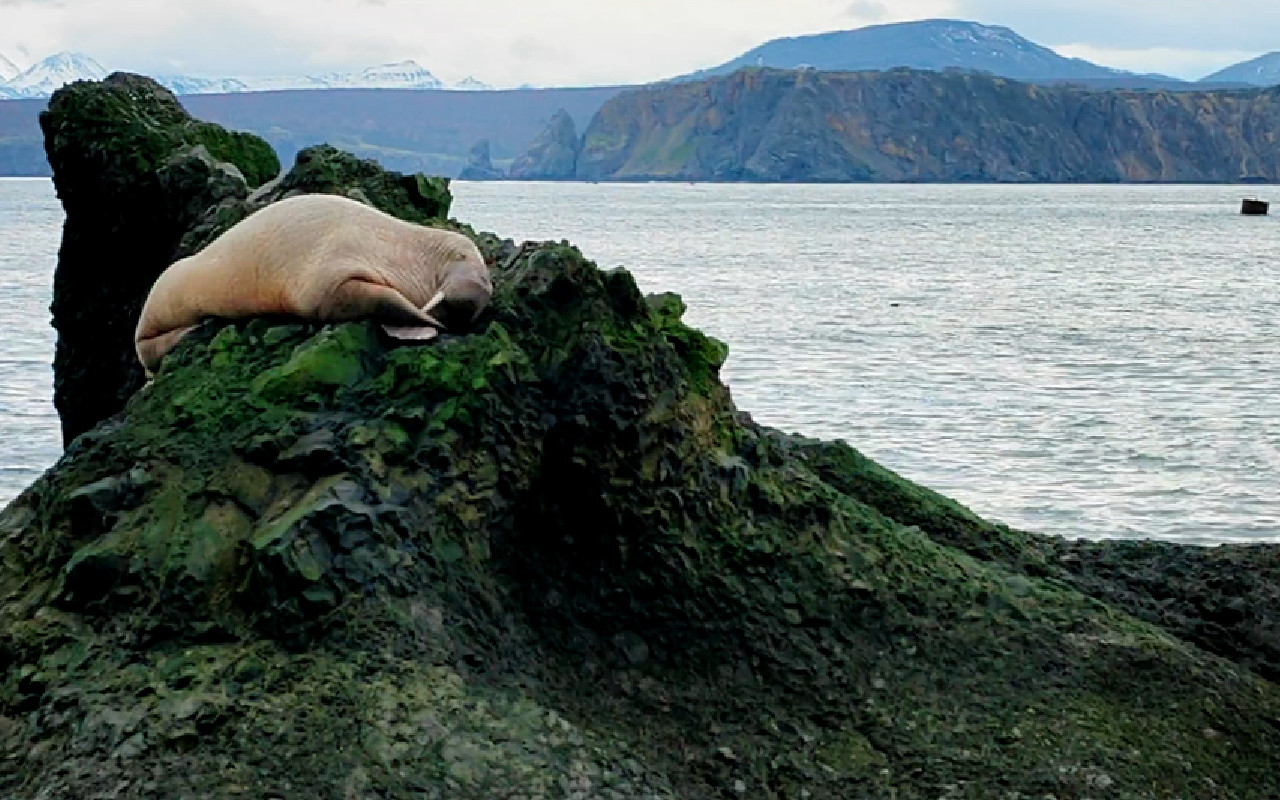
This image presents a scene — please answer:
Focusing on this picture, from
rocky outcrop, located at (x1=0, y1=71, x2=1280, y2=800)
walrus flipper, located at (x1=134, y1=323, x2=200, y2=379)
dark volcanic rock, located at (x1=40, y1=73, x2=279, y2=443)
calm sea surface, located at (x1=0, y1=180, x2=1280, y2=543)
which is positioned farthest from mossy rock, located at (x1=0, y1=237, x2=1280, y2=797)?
calm sea surface, located at (x1=0, y1=180, x2=1280, y2=543)

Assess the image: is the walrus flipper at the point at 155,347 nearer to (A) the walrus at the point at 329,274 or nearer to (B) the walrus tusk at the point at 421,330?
(A) the walrus at the point at 329,274

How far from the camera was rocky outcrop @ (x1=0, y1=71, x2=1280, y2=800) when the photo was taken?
14.0 ft

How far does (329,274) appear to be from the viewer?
5.52 metres

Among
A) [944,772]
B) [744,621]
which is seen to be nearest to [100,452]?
[744,621]

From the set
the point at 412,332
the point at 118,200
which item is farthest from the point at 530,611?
the point at 118,200

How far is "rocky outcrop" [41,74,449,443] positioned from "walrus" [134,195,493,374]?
1.06 metres

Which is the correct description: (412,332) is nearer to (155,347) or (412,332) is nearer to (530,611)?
(530,611)

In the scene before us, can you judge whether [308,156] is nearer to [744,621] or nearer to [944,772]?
[744,621]

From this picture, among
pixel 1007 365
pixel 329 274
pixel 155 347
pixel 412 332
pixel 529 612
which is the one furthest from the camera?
pixel 1007 365

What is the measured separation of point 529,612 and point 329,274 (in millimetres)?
1352

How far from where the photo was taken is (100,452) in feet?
16.4

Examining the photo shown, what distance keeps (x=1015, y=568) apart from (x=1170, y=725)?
3.50ft

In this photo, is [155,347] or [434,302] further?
[155,347]

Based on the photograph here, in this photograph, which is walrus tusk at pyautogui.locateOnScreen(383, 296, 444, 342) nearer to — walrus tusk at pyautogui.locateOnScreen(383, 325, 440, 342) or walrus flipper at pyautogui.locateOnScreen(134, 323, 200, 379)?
walrus tusk at pyautogui.locateOnScreen(383, 325, 440, 342)
